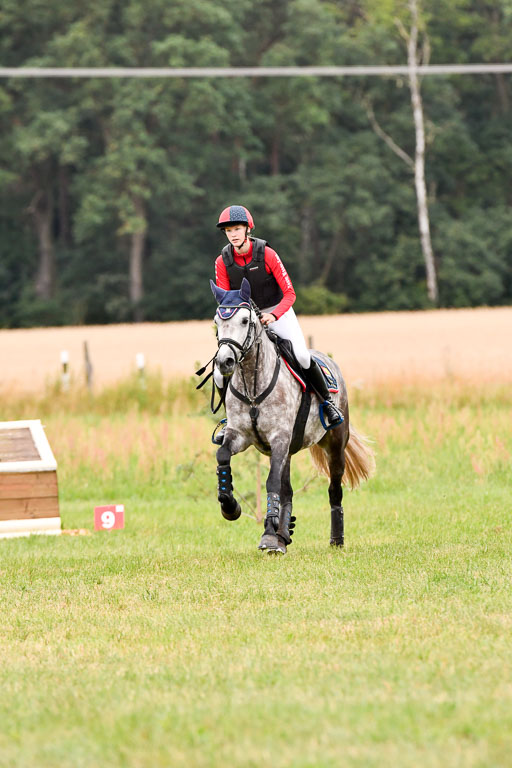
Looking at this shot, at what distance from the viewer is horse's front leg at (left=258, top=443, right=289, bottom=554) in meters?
9.76

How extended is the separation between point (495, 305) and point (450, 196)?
24.9ft

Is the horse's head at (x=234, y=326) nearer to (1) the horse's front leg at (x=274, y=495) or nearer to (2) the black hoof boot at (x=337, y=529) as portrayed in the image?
(1) the horse's front leg at (x=274, y=495)

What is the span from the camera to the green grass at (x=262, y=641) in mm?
4863

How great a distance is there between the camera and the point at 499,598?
784 centimetres

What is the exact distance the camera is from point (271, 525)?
32.4 feet

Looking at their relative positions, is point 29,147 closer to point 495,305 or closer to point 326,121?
point 326,121

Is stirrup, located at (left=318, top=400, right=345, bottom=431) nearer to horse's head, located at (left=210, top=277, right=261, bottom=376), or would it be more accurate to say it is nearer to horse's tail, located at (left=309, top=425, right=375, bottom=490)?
horse's tail, located at (left=309, top=425, right=375, bottom=490)

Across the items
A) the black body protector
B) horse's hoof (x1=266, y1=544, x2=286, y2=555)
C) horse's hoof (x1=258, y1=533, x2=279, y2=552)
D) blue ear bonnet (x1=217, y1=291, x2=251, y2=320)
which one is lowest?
horse's hoof (x1=266, y1=544, x2=286, y2=555)

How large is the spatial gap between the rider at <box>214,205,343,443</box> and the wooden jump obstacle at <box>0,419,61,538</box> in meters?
3.23

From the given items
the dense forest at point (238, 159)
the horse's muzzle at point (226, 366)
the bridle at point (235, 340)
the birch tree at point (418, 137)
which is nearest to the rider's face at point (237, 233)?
the bridle at point (235, 340)

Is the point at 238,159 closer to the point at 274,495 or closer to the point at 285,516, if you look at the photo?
the point at 285,516

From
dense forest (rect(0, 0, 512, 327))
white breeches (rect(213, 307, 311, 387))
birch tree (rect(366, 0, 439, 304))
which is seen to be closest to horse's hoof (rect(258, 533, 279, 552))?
white breeches (rect(213, 307, 311, 387))

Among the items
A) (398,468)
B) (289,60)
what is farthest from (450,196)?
(398,468)

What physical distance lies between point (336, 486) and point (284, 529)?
3.67 ft
